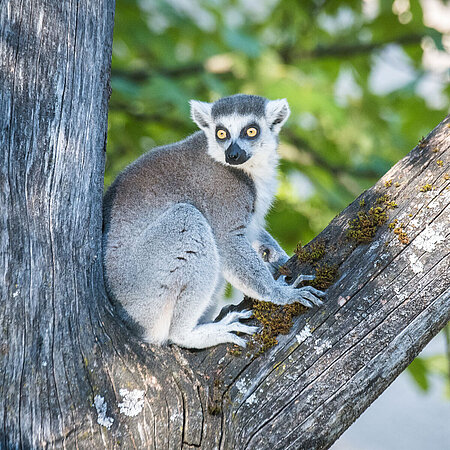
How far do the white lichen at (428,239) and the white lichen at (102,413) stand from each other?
5.44ft

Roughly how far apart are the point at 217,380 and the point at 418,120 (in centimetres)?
448

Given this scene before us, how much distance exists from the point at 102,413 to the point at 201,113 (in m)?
2.62

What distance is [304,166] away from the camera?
587 centimetres

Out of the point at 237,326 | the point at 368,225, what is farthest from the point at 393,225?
the point at 237,326

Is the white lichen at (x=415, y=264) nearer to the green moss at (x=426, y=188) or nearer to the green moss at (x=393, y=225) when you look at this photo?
the green moss at (x=393, y=225)

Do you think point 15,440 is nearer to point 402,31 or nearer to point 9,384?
point 9,384

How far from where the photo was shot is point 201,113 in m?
4.30

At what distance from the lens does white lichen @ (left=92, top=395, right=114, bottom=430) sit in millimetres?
2363

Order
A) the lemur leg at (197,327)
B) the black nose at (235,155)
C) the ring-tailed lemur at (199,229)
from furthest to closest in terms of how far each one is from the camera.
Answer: the black nose at (235,155) < the ring-tailed lemur at (199,229) < the lemur leg at (197,327)

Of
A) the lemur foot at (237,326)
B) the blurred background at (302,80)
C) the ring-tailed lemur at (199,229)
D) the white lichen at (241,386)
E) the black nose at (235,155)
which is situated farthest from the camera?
the blurred background at (302,80)

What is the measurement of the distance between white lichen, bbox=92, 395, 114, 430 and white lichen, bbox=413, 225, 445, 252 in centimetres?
166

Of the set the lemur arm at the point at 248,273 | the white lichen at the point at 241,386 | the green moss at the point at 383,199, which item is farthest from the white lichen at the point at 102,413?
the green moss at the point at 383,199

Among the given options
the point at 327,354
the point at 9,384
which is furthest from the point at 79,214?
the point at 327,354

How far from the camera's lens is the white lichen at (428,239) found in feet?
→ 8.51
